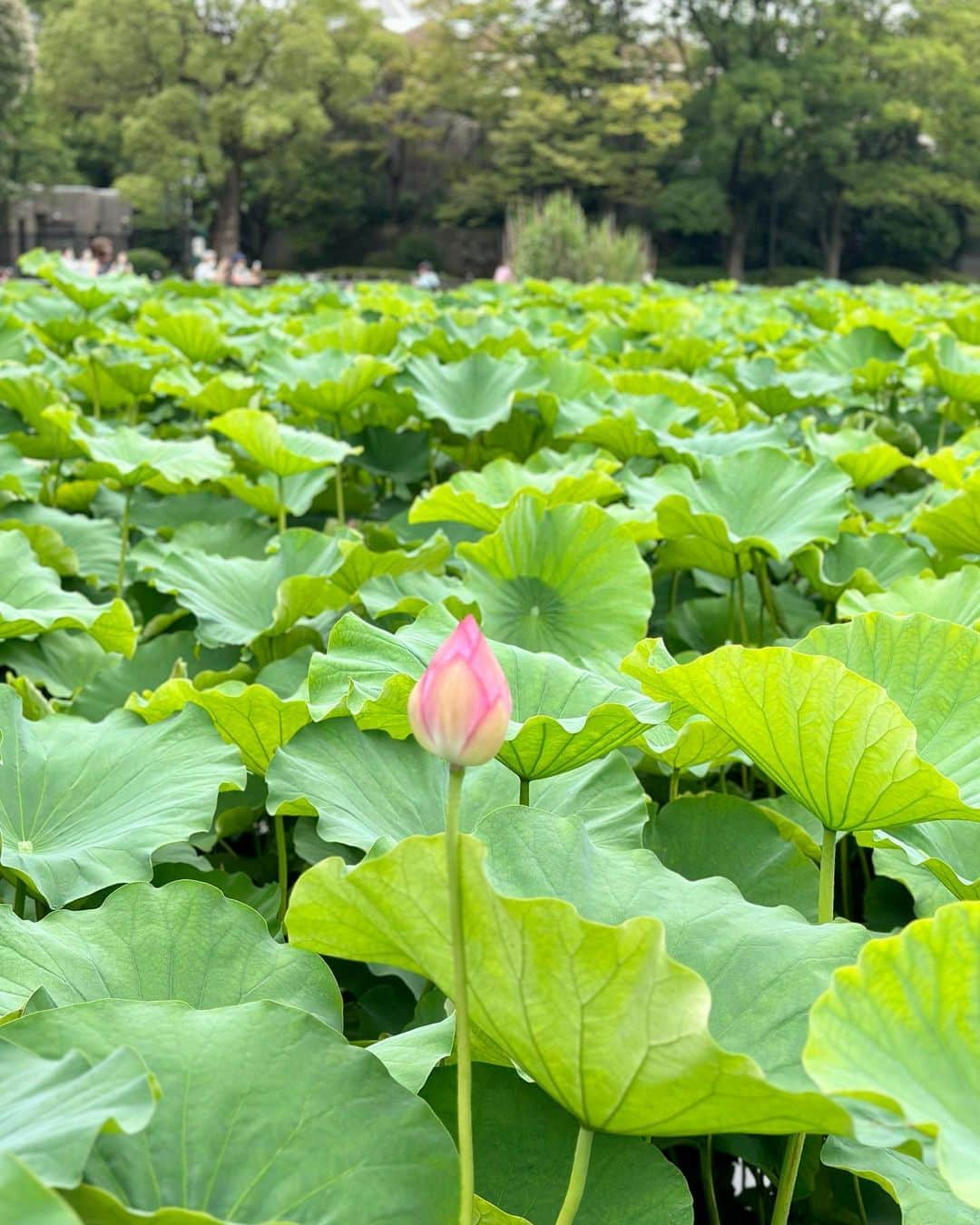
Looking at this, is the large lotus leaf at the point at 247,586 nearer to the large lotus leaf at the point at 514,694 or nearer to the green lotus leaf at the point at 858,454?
the large lotus leaf at the point at 514,694

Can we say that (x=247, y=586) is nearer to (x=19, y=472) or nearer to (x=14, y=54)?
(x=19, y=472)

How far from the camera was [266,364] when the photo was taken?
2.30 m

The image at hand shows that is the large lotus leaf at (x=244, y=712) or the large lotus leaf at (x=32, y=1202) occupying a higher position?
the large lotus leaf at (x=32, y=1202)

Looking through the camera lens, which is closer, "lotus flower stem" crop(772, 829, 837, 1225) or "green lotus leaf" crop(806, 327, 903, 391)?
"lotus flower stem" crop(772, 829, 837, 1225)

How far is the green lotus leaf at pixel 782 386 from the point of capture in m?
2.43

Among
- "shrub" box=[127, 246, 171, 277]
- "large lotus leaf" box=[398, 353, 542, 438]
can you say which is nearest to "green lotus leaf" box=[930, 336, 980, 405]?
"large lotus leaf" box=[398, 353, 542, 438]

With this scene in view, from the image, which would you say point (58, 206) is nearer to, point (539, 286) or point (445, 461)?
point (539, 286)

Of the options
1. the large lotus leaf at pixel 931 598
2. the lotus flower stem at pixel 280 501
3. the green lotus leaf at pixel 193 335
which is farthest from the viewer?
the green lotus leaf at pixel 193 335

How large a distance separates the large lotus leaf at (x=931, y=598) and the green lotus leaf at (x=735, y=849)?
0.29 m

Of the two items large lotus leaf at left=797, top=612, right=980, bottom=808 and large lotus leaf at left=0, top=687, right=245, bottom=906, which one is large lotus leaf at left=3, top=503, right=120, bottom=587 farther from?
large lotus leaf at left=797, top=612, right=980, bottom=808

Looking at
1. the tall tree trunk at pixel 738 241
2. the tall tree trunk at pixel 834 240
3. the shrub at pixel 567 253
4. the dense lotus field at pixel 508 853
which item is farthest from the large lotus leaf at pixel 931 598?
the tall tree trunk at pixel 834 240

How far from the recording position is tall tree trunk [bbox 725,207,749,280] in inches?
1039

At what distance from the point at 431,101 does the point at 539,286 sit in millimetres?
23735

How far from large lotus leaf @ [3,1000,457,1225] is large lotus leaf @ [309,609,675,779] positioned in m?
0.25
